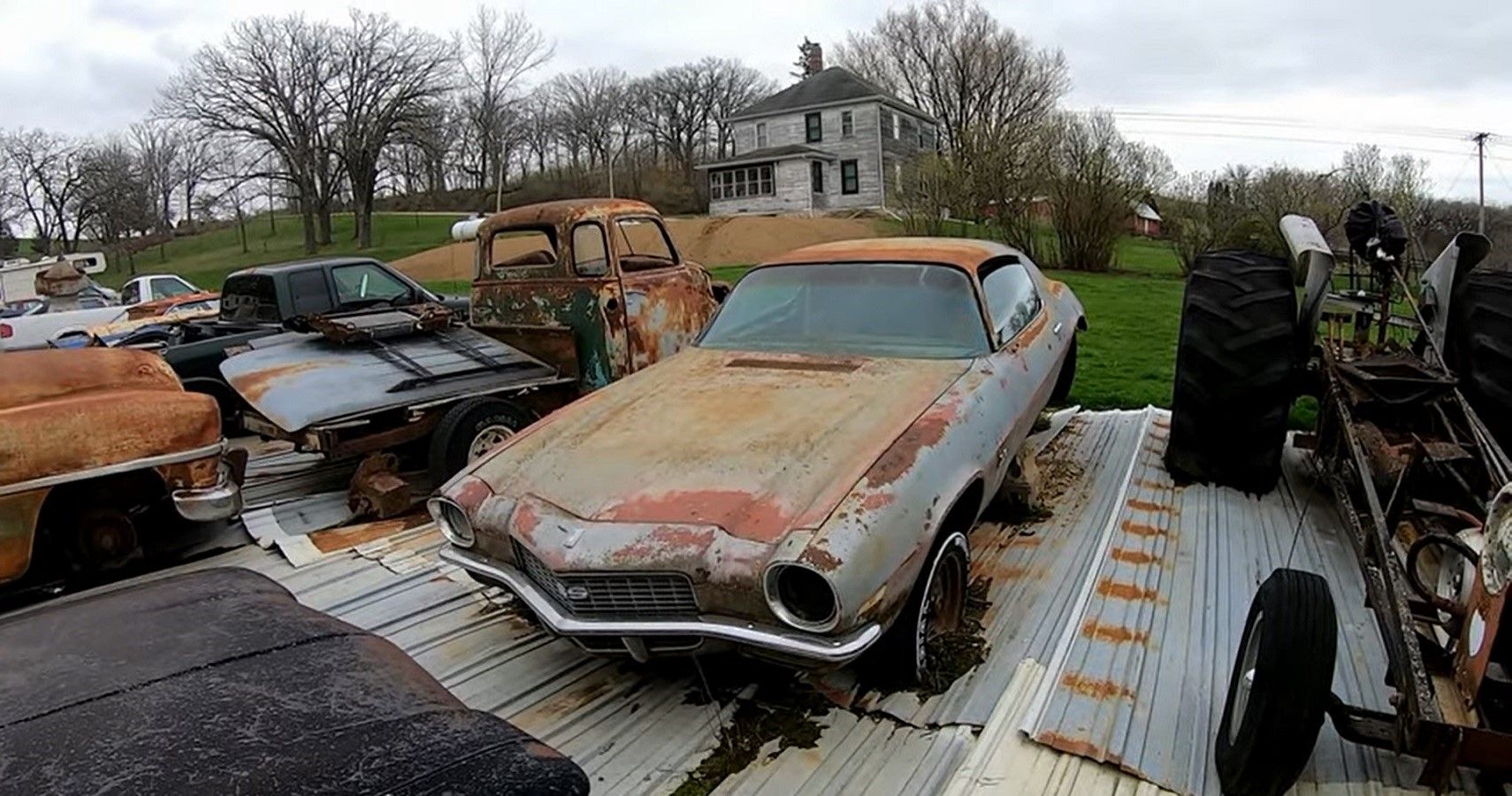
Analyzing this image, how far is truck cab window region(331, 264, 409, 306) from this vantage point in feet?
27.5

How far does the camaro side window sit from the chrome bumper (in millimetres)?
3960

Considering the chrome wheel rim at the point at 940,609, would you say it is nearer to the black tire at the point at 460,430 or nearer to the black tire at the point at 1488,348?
the black tire at the point at 1488,348

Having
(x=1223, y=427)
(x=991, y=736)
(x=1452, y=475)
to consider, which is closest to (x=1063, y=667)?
(x=991, y=736)

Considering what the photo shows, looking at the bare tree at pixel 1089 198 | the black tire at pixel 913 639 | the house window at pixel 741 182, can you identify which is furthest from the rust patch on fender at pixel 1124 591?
the house window at pixel 741 182

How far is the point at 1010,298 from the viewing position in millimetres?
4746

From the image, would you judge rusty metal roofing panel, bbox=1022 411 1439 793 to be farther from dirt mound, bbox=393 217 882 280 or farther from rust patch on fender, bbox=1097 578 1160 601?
dirt mound, bbox=393 217 882 280

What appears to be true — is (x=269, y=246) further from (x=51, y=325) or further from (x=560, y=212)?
(x=560, y=212)

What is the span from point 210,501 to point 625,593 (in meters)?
2.95

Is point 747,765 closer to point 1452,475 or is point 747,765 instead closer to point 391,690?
point 391,690

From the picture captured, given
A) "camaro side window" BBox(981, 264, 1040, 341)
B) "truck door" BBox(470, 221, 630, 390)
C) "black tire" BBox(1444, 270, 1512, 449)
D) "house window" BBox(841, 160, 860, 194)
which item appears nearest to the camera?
"black tire" BBox(1444, 270, 1512, 449)

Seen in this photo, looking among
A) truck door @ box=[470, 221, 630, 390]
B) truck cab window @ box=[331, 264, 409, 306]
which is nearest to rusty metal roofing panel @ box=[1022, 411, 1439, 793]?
truck door @ box=[470, 221, 630, 390]

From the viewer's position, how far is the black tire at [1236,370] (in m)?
4.57

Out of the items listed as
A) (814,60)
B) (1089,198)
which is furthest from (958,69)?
(1089,198)

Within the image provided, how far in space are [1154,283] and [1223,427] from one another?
14.6 metres
